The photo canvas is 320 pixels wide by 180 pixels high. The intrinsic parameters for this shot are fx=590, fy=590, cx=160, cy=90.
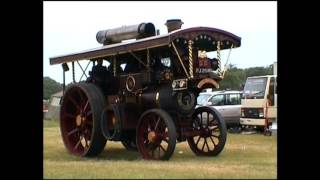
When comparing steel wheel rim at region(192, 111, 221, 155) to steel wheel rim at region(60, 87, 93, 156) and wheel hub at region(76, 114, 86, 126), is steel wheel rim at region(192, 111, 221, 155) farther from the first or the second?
wheel hub at region(76, 114, 86, 126)

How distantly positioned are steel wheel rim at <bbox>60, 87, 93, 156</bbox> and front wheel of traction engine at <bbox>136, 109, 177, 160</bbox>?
63.1 inches

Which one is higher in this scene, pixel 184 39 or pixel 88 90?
pixel 184 39

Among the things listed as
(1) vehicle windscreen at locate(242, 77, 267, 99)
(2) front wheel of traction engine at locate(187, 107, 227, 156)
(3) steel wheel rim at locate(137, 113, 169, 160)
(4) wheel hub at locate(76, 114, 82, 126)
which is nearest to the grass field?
(2) front wheel of traction engine at locate(187, 107, 227, 156)

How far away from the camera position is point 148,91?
1259 centimetres

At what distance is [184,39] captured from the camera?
11.5 meters

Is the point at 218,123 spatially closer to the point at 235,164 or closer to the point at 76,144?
the point at 235,164

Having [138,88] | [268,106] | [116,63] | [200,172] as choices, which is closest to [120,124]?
[138,88]

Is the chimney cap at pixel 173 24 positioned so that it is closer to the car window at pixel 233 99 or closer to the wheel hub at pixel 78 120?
the wheel hub at pixel 78 120

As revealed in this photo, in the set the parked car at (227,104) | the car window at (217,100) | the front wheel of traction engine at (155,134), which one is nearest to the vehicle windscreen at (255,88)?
the parked car at (227,104)

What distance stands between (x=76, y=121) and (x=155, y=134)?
2.96m

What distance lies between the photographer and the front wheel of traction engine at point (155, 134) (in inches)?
443

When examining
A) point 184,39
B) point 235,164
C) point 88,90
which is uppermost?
point 184,39

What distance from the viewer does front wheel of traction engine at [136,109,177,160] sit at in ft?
36.9
